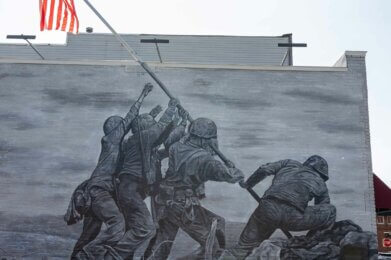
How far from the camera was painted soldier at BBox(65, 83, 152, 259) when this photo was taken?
15547mm

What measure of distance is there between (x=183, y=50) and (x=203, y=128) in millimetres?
7064

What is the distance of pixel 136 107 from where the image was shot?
54.6ft

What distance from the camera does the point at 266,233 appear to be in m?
15.4

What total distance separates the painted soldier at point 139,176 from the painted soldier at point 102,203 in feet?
0.74

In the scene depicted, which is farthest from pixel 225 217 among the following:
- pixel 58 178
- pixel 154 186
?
pixel 58 178

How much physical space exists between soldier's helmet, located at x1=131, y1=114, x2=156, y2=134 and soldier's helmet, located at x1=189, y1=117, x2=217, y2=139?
122 cm

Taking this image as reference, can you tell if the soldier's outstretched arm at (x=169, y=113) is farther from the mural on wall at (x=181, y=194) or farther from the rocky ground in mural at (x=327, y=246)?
the rocky ground in mural at (x=327, y=246)

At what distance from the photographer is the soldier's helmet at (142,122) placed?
647 inches

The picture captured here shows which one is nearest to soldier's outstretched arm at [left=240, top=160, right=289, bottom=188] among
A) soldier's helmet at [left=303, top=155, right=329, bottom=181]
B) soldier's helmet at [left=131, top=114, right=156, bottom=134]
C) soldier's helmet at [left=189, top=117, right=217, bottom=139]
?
soldier's helmet at [left=303, top=155, right=329, bottom=181]

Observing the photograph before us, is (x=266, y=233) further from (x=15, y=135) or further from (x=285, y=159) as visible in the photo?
(x=15, y=135)

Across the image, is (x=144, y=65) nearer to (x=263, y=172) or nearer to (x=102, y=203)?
(x=102, y=203)

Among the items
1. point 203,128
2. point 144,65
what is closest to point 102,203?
point 203,128

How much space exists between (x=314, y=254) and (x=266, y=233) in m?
1.47

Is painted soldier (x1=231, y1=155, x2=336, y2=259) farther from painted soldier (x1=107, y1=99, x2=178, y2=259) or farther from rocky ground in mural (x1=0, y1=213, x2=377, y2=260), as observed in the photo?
painted soldier (x1=107, y1=99, x2=178, y2=259)
